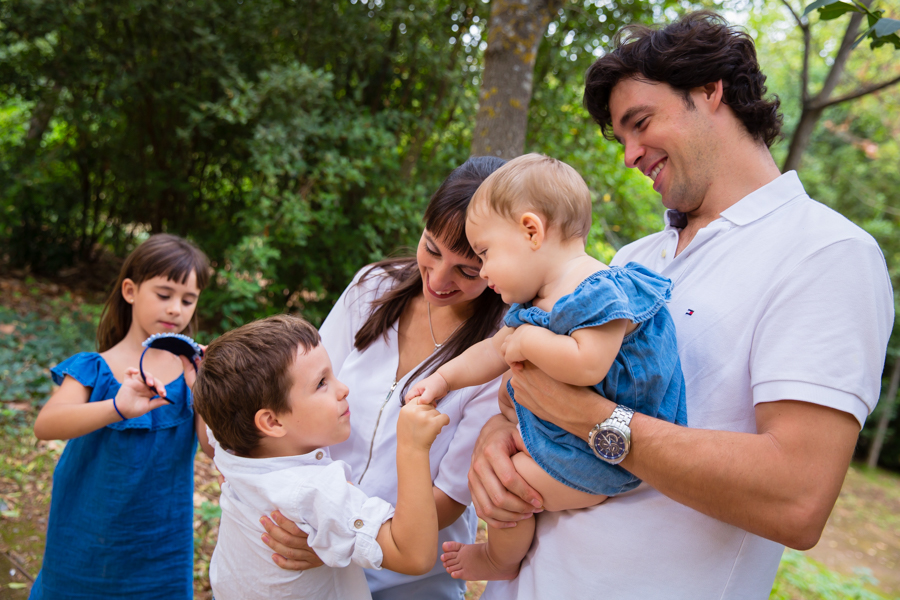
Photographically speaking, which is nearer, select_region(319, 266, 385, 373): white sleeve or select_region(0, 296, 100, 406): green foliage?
select_region(319, 266, 385, 373): white sleeve

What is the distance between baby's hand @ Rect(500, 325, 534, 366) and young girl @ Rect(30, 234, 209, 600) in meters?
1.30

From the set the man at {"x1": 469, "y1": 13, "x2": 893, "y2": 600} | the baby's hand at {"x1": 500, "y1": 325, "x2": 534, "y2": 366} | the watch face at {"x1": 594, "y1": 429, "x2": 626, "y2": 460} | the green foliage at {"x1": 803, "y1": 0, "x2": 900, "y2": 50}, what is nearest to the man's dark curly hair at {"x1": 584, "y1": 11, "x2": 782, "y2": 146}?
the man at {"x1": 469, "y1": 13, "x2": 893, "y2": 600}

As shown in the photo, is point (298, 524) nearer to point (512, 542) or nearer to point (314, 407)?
point (314, 407)

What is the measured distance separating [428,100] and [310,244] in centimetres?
193

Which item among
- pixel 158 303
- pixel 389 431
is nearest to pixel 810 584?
pixel 389 431

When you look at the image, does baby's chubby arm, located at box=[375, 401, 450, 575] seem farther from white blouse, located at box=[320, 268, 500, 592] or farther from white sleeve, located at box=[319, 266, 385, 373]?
white sleeve, located at box=[319, 266, 385, 373]

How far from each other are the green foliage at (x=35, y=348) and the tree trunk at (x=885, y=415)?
1511 centimetres

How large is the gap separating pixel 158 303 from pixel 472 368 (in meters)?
1.44

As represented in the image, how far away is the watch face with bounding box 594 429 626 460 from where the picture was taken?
1.36 meters

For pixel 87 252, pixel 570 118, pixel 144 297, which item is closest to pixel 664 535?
pixel 144 297

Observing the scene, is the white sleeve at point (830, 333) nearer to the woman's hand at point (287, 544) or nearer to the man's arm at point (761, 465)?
the man's arm at point (761, 465)

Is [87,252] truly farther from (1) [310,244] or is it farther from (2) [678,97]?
(2) [678,97]

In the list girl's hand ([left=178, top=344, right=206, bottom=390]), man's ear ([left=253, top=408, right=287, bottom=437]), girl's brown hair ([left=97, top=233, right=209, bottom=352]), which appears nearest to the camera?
man's ear ([left=253, top=408, right=287, bottom=437])

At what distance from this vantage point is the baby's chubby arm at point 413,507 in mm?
1488
